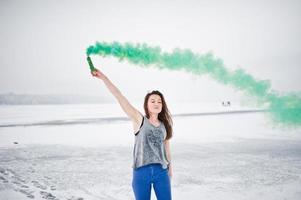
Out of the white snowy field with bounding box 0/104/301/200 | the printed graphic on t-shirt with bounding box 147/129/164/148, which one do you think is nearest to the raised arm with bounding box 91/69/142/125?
the printed graphic on t-shirt with bounding box 147/129/164/148

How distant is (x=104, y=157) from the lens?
10.2m

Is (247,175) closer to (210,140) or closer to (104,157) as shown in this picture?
(104,157)

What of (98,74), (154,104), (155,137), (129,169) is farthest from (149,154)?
(129,169)

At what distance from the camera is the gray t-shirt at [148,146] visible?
3.17 metres

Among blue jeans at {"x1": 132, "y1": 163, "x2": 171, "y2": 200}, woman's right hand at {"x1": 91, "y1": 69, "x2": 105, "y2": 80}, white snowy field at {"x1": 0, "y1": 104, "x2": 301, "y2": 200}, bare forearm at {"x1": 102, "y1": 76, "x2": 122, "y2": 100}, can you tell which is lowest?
white snowy field at {"x1": 0, "y1": 104, "x2": 301, "y2": 200}

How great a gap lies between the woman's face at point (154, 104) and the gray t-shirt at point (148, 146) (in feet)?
0.47

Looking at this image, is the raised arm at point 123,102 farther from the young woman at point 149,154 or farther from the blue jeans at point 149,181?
the blue jeans at point 149,181

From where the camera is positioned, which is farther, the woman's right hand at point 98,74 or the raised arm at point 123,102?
the woman's right hand at point 98,74

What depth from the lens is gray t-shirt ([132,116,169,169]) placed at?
10.4 ft

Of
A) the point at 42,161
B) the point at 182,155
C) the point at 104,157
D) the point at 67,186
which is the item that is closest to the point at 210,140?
the point at 182,155

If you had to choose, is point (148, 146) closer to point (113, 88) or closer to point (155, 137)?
point (155, 137)

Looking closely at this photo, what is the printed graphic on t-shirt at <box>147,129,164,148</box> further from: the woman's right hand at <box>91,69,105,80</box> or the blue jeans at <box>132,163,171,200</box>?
the woman's right hand at <box>91,69,105,80</box>

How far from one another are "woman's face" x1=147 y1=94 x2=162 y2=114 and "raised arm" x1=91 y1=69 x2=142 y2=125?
19 cm

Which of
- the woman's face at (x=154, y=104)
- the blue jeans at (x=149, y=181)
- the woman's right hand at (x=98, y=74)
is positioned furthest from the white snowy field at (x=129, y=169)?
the woman's right hand at (x=98, y=74)
